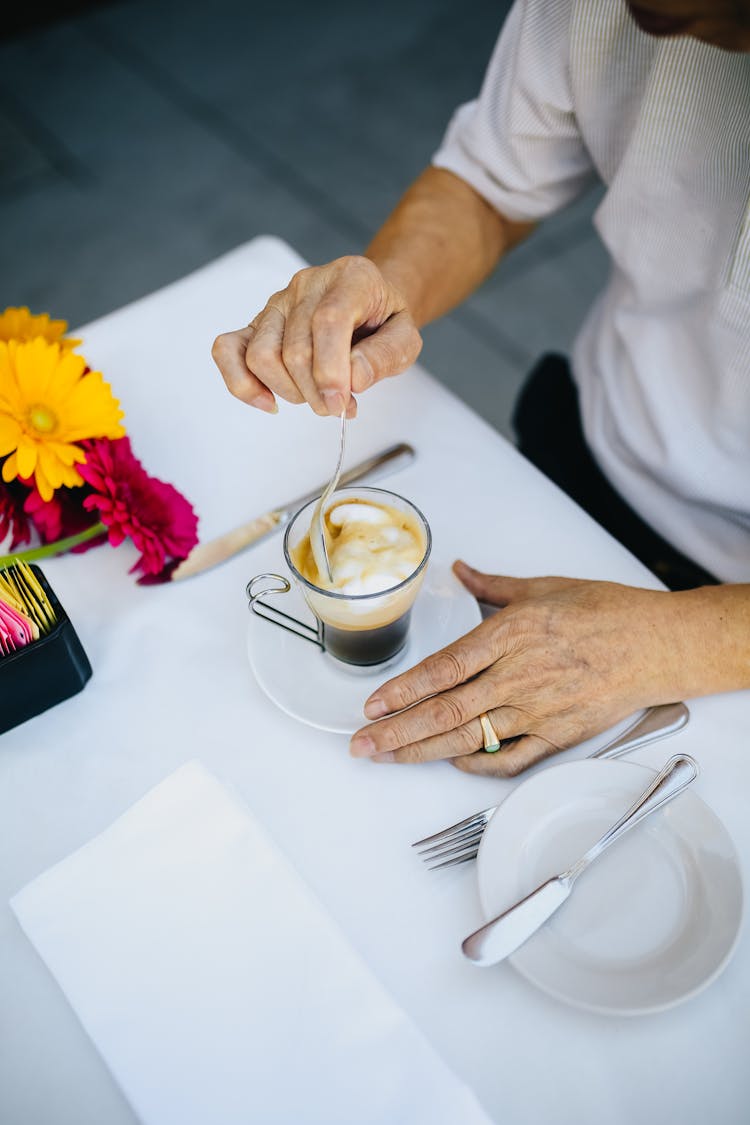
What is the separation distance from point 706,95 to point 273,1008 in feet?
2.63

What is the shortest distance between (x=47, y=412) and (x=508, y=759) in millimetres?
441

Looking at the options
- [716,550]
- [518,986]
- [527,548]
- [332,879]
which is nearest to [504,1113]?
[518,986]

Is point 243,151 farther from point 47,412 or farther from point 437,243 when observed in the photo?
point 47,412

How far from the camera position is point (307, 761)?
66cm

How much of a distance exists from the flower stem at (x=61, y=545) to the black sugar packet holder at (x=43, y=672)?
11 centimetres

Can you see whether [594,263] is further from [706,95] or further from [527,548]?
[527,548]

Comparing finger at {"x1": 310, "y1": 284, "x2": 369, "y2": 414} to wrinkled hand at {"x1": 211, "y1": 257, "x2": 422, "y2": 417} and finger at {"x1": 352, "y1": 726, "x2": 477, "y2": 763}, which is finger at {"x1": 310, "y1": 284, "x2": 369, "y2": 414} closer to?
wrinkled hand at {"x1": 211, "y1": 257, "x2": 422, "y2": 417}

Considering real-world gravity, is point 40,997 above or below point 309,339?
below

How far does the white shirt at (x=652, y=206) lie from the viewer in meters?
0.78

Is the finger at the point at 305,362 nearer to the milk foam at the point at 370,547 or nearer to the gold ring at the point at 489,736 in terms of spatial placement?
the milk foam at the point at 370,547

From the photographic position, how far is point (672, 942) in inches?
21.7

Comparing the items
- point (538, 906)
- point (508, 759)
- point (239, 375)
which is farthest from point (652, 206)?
point (538, 906)

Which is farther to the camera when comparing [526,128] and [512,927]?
[526,128]

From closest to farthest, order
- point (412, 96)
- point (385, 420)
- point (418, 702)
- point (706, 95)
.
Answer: point (418, 702), point (706, 95), point (385, 420), point (412, 96)
